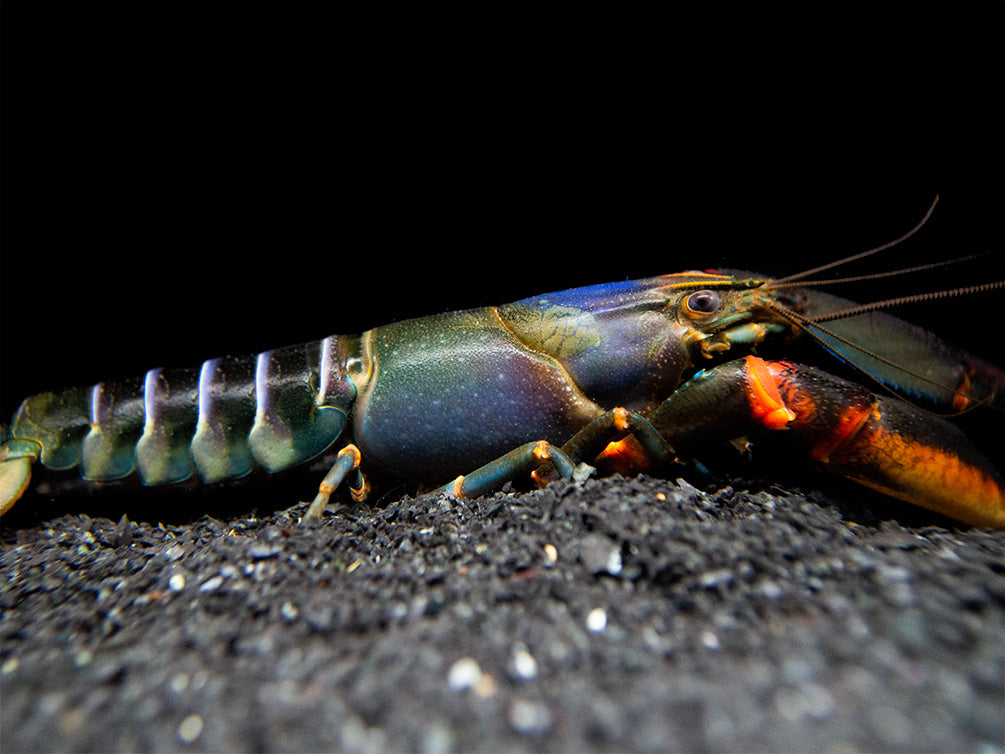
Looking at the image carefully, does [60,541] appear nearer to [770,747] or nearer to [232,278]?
[232,278]

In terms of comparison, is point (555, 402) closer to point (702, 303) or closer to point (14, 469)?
point (702, 303)

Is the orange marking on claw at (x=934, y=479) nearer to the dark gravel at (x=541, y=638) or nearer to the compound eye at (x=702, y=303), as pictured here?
the dark gravel at (x=541, y=638)

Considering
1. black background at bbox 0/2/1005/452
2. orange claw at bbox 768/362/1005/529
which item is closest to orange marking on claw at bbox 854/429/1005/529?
orange claw at bbox 768/362/1005/529

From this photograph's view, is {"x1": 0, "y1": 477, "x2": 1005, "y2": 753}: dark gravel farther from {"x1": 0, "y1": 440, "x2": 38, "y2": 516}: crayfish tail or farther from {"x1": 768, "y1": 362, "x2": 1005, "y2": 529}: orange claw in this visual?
{"x1": 0, "y1": 440, "x2": 38, "y2": 516}: crayfish tail

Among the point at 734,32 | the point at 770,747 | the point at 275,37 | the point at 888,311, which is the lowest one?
the point at 770,747

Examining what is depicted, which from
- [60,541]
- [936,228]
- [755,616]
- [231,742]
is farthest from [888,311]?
[60,541]

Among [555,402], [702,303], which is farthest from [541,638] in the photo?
[702,303]

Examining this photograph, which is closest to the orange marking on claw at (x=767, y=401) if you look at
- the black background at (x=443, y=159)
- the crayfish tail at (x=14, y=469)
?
the black background at (x=443, y=159)
